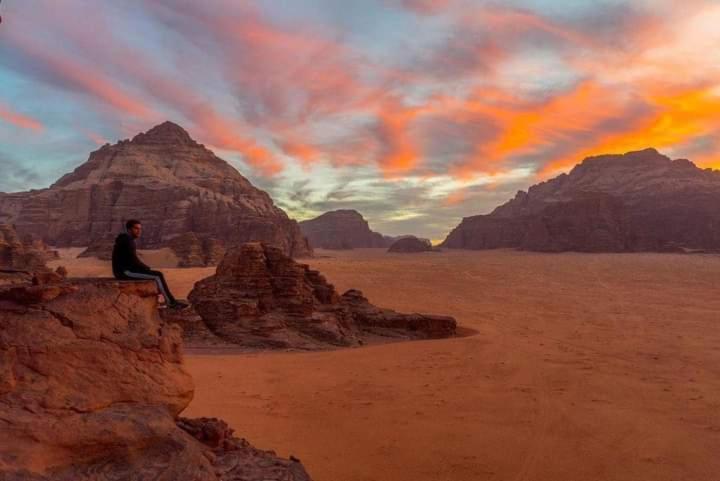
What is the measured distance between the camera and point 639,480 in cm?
548

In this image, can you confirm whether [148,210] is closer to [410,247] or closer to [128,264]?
[410,247]

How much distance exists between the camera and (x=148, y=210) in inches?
2906

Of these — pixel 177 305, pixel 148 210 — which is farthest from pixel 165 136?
pixel 177 305

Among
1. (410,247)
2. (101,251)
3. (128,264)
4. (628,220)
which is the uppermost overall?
(628,220)

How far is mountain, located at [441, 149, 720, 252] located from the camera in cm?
8469

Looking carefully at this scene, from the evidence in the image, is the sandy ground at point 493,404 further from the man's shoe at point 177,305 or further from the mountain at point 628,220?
the mountain at point 628,220

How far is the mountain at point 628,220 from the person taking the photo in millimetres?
84688

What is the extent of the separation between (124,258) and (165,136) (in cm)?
11841

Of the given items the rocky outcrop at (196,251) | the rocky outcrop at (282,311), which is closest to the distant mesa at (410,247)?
the rocky outcrop at (196,251)

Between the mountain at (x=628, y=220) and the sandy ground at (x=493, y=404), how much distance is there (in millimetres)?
78546

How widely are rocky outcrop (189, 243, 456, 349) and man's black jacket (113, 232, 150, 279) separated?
7982mm

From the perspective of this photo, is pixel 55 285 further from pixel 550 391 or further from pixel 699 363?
pixel 699 363

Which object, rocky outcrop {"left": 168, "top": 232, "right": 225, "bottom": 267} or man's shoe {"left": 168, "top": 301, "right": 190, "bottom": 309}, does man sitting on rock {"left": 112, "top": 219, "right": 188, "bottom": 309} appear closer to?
man's shoe {"left": 168, "top": 301, "right": 190, "bottom": 309}

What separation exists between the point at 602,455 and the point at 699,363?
666cm
